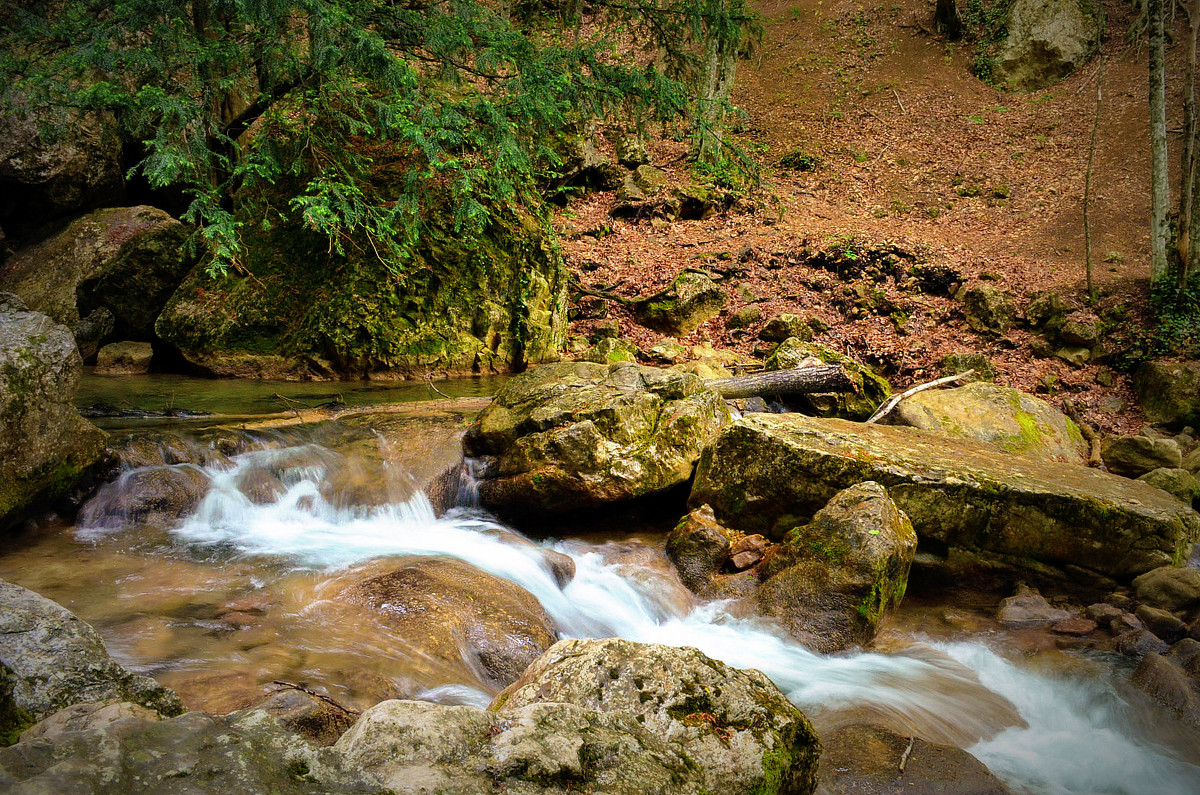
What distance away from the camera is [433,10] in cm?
809

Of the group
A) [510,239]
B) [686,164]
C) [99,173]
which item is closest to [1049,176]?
[686,164]

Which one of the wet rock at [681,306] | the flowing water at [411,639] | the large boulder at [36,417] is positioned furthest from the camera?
the wet rock at [681,306]

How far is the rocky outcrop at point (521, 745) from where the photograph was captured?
51.3 inches

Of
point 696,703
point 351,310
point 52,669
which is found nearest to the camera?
point 52,669

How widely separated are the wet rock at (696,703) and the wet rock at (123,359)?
10.1 meters

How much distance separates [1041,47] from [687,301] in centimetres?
1820

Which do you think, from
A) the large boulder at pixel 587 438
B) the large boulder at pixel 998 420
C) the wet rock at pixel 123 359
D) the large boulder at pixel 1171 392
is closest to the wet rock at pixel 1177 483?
the large boulder at pixel 998 420

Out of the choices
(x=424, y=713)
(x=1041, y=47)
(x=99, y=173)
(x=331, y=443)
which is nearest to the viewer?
(x=424, y=713)

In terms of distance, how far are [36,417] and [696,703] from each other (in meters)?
4.80

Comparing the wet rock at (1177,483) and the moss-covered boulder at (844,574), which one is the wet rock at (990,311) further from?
the moss-covered boulder at (844,574)

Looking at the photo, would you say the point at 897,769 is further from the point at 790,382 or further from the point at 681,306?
the point at 681,306

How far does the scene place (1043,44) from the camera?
840 inches

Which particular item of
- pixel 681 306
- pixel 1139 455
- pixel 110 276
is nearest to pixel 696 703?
pixel 1139 455

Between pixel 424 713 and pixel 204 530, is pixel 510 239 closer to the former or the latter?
pixel 204 530
